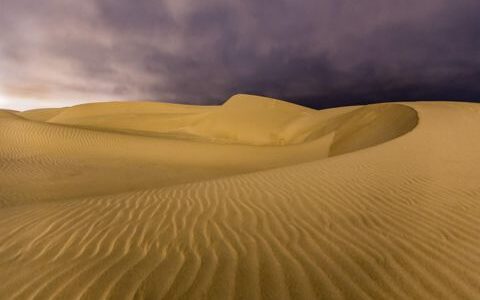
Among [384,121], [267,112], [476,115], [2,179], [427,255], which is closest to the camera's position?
[427,255]

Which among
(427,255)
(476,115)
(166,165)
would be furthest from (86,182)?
(476,115)

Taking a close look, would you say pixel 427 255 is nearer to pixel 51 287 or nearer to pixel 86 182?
pixel 51 287

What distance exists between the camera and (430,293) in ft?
9.26

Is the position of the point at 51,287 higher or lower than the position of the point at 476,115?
lower

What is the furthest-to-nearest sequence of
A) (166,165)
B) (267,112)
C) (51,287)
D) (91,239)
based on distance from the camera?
1. (267,112)
2. (166,165)
3. (91,239)
4. (51,287)

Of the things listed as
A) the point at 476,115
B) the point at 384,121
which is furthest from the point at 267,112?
the point at 476,115

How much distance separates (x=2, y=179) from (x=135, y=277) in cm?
1005

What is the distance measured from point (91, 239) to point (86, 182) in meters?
7.52

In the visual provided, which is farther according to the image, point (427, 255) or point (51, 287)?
point (427, 255)

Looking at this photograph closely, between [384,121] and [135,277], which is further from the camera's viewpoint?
[384,121]

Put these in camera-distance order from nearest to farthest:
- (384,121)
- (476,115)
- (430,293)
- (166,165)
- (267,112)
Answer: (430,293) < (166,165) < (476,115) < (384,121) < (267,112)

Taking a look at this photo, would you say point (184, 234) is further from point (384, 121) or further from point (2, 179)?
point (384, 121)

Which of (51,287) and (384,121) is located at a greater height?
(384,121)

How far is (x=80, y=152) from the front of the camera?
17.3 metres
